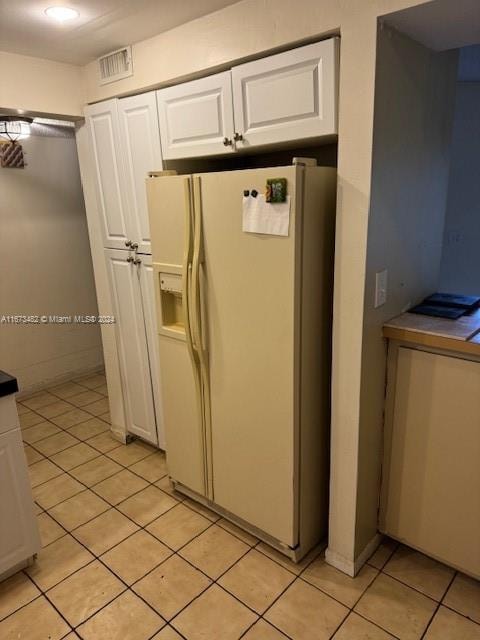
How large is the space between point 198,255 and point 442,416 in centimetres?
117

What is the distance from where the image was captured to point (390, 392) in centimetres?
188

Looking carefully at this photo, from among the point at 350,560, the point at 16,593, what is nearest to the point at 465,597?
the point at 350,560

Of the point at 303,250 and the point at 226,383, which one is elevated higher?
the point at 303,250

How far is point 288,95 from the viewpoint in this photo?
1654 mm

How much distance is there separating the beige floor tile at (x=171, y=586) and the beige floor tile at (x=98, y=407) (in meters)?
1.71

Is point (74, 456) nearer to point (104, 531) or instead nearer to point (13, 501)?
point (104, 531)

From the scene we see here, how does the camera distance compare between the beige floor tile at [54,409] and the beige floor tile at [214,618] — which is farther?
the beige floor tile at [54,409]

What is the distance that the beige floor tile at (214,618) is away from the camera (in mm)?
1674

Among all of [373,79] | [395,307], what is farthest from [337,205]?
[395,307]

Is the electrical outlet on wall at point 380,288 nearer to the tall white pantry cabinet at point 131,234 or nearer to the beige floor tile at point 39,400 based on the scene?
the tall white pantry cabinet at point 131,234

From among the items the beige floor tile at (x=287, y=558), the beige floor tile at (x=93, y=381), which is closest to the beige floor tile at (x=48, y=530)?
the beige floor tile at (x=287, y=558)

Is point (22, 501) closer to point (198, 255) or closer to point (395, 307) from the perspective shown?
point (198, 255)

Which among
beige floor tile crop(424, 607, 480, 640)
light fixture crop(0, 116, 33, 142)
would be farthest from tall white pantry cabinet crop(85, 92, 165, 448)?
beige floor tile crop(424, 607, 480, 640)

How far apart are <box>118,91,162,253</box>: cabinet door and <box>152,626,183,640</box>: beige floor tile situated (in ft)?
5.64
